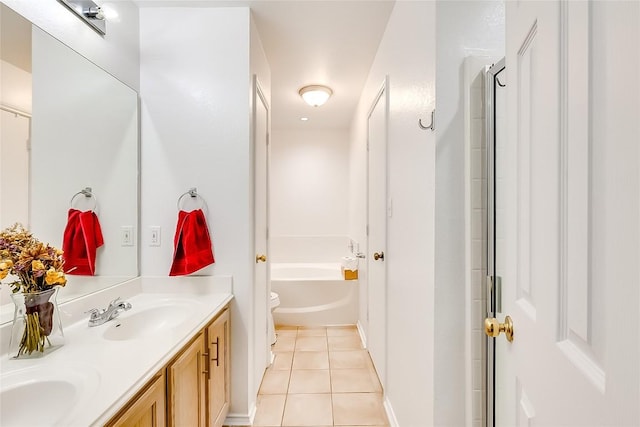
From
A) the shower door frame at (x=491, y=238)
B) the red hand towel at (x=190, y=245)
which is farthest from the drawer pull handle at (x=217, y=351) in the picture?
the shower door frame at (x=491, y=238)

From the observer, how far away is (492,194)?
4.09 ft

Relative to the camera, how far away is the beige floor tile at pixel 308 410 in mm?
1932

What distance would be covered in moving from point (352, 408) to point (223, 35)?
8.04 feet

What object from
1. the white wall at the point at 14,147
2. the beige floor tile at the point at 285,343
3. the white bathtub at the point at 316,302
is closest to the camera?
the white wall at the point at 14,147

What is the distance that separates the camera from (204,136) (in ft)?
6.19

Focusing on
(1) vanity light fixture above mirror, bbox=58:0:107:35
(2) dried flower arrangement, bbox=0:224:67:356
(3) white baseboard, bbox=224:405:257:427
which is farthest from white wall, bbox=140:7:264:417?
(2) dried flower arrangement, bbox=0:224:67:356

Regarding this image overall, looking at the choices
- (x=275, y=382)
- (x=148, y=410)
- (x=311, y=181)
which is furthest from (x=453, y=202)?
(x=311, y=181)

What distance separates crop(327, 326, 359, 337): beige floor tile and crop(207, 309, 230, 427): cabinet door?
165 centimetres

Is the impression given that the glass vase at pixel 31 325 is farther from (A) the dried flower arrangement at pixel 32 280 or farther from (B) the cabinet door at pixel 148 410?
(B) the cabinet door at pixel 148 410

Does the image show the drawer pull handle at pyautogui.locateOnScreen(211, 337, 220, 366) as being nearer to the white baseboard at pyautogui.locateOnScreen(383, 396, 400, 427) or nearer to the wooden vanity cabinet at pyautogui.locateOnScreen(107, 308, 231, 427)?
the wooden vanity cabinet at pyautogui.locateOnScreen(107, 308, 231, 427)

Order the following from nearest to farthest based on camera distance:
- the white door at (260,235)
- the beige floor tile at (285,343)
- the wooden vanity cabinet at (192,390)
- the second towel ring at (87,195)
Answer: the wooden vanity cabinet at (192,390), the second towel ring at (87,195), the white door at (260,235), the beige floor tile at (285,343)

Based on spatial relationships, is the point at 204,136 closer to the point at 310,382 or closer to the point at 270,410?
the point at 270,410

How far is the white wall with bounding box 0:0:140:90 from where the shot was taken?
1.29 meters

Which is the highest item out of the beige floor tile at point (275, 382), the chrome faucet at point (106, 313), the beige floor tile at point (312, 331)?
the chrome faucet at point (106, 313)
